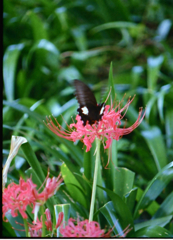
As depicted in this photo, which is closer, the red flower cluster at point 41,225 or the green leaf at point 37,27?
the red flower cluster at point 41,225

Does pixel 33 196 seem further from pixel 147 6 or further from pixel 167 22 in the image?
pixel 147 6

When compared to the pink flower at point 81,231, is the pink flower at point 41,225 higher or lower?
higher

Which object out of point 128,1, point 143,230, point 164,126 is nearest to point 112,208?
A: point 143,230

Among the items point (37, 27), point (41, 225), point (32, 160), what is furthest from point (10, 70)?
point (41, 225)

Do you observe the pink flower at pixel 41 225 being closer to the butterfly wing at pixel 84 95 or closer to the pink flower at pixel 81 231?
the pink flower at pixel 81 231

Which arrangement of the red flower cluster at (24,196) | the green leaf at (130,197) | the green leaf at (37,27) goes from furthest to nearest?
the green leaf at (37,27), the green leaf at (130,197), the red flower cluster at (24,196)

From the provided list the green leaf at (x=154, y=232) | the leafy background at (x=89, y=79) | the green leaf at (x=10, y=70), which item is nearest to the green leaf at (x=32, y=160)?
the leafy background at (x=89, y=79)
